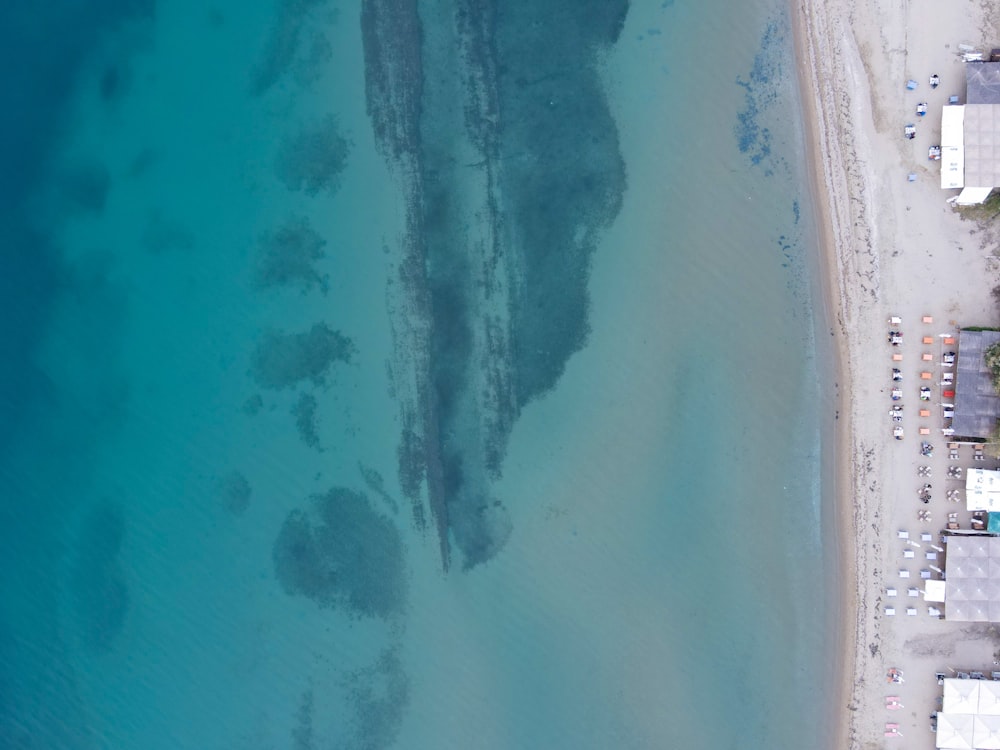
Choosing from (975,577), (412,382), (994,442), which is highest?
(412,382)

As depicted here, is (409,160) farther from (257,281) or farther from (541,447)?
(541,447)

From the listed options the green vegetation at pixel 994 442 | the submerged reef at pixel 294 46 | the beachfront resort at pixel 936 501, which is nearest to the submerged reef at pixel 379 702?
the beachfront resort at pixel 936 501

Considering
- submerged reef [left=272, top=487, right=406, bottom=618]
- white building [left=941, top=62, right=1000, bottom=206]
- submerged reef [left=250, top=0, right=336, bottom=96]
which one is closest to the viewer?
white building [left=941, top=62, right=1000, bottom=206]

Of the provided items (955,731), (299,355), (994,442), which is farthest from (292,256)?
(955,731)

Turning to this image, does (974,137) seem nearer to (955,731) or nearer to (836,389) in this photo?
(836,389)

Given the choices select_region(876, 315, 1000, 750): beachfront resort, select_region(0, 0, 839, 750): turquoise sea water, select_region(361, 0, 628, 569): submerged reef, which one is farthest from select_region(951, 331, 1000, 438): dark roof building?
select_region(361, 0, 628, 569): submerged reef

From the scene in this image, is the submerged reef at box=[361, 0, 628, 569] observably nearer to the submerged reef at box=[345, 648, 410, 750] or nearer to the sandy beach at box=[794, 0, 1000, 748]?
the submerged reef at box=[345, 648, 410, 750]

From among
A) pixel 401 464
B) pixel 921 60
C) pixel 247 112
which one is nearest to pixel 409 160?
pixel 247 112
